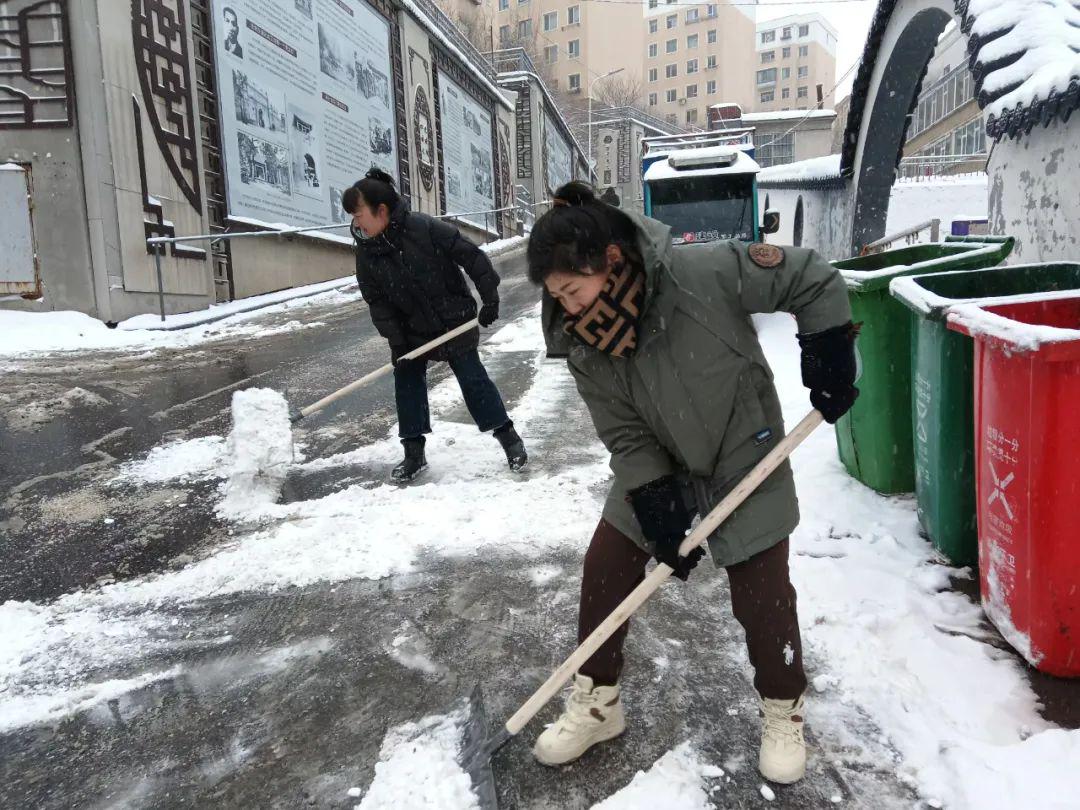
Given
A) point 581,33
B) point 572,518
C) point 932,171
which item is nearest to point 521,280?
point 572,518

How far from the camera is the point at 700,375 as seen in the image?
5.95 ft

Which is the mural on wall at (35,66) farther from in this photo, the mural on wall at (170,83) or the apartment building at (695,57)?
the apartment building at (695,57)

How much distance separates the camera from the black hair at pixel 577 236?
1.70m

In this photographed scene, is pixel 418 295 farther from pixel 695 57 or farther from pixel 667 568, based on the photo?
pixel 695 57

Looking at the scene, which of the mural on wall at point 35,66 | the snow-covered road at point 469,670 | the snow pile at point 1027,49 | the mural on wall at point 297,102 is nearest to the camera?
the snow-covered road at point 469,670

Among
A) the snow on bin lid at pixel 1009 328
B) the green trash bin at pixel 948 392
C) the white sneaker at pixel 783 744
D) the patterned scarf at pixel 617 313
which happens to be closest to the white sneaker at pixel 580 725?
the white sneaker at pixel 783 744

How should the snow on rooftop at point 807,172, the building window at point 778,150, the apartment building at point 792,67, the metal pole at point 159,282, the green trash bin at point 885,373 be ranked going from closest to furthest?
the green trash bin at point 885,373
the metal pole at point 159,282
the snow on rooftop at point 807,172
the building window at point 778,150
the apartment building at point 792,67

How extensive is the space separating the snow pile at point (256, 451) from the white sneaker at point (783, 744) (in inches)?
114

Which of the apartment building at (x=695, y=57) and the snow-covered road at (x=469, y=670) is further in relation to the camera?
the apartment building at (x=695, y=57)

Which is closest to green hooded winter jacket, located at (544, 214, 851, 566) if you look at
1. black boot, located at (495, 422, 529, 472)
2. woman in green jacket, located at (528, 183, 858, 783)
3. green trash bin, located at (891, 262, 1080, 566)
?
woman in green jacket, located at (528, 183, 858, 783)

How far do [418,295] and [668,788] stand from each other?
9.93 feet

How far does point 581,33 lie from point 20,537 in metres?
74.0

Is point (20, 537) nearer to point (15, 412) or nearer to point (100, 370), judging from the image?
point (15, 412)

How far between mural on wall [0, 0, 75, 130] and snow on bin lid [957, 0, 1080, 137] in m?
9.86
